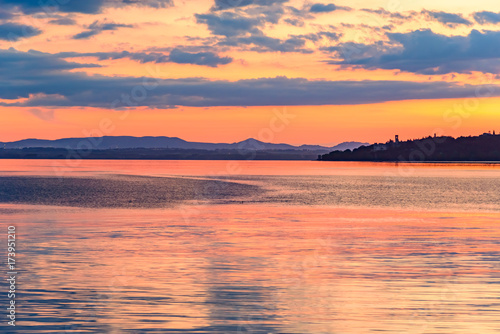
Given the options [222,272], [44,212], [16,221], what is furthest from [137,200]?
[222,272]

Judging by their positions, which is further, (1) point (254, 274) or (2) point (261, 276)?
(1) point (254, 274)

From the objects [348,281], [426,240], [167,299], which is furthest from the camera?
[426,240]

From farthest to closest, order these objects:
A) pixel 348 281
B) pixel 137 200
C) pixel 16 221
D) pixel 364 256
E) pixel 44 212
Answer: pixel 137 200 → pixel 44 212 → pixel 16 221 → pixel 364 256 → pixel 348 281

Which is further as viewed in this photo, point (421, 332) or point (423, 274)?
point (423, 274)

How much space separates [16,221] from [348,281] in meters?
24.6

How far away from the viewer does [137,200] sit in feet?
195

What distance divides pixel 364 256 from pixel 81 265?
10559 mm

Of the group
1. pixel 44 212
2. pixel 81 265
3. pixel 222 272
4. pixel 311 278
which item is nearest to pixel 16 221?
pixel 44 212

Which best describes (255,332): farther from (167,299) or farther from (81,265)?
(81,265)

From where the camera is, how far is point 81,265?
22.9 metres

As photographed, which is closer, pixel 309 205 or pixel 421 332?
pixel 421 332

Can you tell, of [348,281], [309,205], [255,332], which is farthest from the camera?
[309,205]

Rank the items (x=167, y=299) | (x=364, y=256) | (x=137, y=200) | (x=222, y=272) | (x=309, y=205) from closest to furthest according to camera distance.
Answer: (x=167, y=299), (x=222, y=272), (x=364, y=256), (x=309, y=205), (x=137, y=200)

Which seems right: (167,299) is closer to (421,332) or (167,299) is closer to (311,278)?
(311,278)
